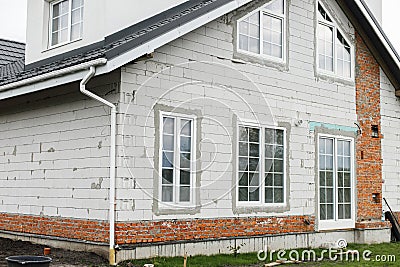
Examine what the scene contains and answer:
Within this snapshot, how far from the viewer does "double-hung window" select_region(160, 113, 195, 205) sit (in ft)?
37.5

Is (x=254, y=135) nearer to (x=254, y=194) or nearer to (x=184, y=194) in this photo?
(x=254, y=194)

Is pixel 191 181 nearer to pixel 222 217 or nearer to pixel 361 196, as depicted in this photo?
pixel 222 217

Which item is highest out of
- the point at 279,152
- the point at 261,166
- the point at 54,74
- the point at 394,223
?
the point at 54,74

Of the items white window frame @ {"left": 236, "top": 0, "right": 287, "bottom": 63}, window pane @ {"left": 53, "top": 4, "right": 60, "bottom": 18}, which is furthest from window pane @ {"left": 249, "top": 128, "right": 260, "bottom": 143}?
window pane @ {"left": 53, "top": 4, "right": 60, "bottom": 18}

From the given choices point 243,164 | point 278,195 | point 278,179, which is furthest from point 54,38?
point 278,195

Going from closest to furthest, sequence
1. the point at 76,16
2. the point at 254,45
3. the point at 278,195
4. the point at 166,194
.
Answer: the point at 166,194, the point at 76,16, the point at 254,45, the point at 278,195

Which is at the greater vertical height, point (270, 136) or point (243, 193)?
point (270, 136)

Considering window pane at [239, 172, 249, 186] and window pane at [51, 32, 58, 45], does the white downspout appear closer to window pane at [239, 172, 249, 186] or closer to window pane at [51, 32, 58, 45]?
window pane at [239, 172, 249, 186]

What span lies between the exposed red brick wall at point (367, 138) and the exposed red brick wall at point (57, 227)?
24.5 feet

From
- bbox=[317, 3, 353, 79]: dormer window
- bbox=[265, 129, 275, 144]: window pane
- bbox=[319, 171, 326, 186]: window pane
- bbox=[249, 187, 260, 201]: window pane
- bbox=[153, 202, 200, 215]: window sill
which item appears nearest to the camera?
bbox=[153, 202, 200, 215]: window sill

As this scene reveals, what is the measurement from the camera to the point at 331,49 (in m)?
15.6

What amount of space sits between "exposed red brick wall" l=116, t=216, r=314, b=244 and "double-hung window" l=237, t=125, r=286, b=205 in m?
0.45

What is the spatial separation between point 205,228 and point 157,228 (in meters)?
1.22

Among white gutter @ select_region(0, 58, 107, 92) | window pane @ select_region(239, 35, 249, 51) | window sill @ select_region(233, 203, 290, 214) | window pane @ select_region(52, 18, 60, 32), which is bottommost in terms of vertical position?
window sill @ select_region(233, 203, 290, 214)
